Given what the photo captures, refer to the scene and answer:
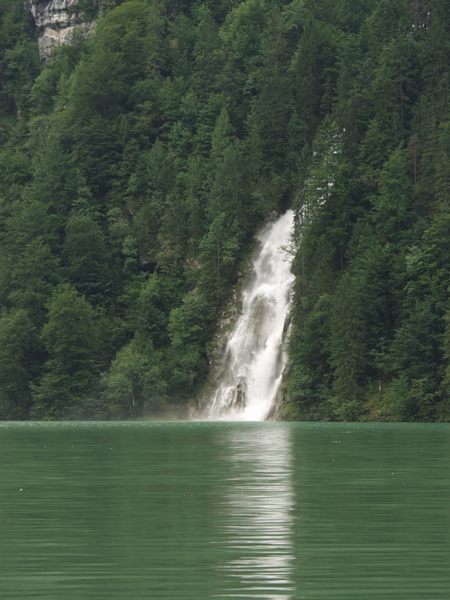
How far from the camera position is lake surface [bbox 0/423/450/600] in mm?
23141

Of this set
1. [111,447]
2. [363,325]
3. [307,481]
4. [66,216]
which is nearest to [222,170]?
[66,216]

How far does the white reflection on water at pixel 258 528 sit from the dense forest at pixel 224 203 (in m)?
68.7

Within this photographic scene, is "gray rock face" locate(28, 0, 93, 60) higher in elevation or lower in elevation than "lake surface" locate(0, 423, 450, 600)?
higher

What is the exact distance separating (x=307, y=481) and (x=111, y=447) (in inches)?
915

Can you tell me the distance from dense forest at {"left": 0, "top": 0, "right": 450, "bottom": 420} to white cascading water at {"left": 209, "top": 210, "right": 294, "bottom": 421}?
2.15 meters

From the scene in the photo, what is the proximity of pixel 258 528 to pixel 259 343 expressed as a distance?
9818cm

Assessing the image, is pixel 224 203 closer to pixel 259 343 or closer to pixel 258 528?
pixel 259 343

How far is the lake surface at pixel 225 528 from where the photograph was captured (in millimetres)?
23141

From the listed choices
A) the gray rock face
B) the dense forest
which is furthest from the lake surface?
the gray rock face

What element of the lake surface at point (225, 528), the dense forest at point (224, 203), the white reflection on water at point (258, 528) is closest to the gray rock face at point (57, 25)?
the dense forest at point (224, 203)

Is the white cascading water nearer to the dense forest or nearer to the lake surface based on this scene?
the dense forest

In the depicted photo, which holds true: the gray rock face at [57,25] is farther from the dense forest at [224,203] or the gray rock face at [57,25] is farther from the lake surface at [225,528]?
the lake surface at [225,528]

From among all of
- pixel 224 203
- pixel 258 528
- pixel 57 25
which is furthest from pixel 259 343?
pixel 258 528

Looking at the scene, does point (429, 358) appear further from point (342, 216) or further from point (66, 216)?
point (66, 216)
